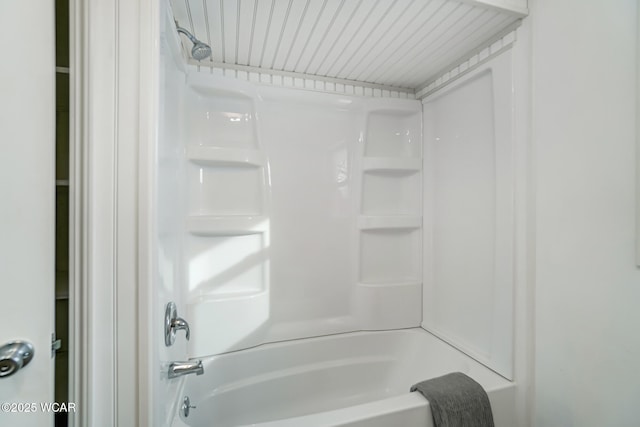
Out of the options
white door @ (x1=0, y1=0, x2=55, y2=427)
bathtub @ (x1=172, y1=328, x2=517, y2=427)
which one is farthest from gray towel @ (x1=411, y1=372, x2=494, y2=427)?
white door @ (x1=0, y1=0, x2=55, y2=427)

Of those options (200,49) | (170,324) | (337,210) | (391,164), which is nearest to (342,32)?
(200,49)

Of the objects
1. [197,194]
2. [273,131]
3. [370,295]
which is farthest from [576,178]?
[197,194]

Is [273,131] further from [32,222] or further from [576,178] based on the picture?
[576,178]

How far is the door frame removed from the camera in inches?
26.6

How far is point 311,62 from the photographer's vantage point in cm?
160

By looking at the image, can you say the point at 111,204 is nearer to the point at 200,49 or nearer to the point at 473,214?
the point at 200,49

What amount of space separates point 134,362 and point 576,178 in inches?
62.3

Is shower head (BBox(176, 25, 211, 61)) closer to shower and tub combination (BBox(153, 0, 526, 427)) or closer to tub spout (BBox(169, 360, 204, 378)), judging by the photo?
shower and tub combination (BBox(153, 0, 526, 427))

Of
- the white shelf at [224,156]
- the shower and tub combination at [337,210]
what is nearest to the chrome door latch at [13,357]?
the shower and tub combination at [337,210]

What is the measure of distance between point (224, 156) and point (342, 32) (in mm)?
904

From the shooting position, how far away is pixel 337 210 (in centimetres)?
187

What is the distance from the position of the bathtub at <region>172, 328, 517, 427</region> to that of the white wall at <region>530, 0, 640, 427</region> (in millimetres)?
331

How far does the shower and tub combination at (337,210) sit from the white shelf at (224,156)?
11 millimetres

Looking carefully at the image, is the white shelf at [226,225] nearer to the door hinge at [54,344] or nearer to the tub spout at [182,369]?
the tub spout at [182,369]
